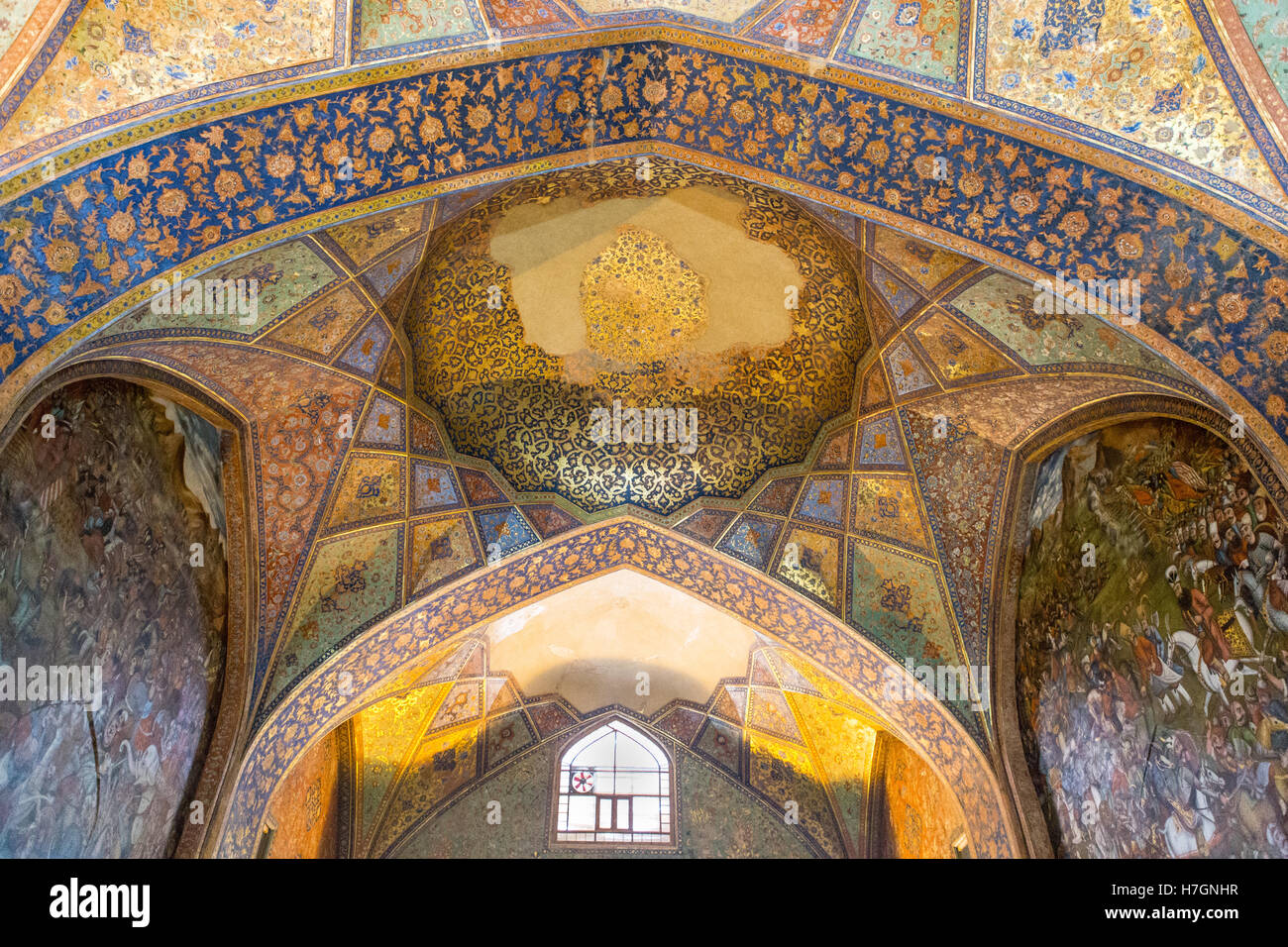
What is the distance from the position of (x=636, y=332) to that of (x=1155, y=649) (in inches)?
200

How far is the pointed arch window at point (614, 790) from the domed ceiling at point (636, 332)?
13.4ft

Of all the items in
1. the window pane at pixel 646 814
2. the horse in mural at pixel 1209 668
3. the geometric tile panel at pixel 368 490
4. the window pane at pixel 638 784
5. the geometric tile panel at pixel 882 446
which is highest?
the geometric tile panel at pixel 882 446

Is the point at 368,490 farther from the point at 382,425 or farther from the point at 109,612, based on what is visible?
the point at 109,612

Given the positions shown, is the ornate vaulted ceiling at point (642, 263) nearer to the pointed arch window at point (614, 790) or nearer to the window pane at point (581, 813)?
the pointed arch window at point (614, 790)

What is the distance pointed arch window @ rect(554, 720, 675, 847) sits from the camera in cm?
1187

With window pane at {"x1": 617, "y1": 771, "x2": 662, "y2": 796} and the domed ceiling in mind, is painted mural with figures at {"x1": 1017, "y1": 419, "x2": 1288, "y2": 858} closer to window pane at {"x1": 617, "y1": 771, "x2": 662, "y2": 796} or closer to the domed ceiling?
the domed ceiling

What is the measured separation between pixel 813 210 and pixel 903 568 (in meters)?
3.57

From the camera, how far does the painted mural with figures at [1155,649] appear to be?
6168 millimetres

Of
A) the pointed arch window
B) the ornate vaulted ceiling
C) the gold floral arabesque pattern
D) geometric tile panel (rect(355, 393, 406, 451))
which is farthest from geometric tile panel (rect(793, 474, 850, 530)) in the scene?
the pointed arch window

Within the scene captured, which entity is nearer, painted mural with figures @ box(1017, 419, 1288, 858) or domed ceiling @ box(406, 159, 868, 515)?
painted mural with figures @ box(1017, 419, 1288, 858)

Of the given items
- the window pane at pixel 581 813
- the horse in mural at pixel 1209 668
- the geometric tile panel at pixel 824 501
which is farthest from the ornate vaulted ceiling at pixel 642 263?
the window pane at pixel 581 813

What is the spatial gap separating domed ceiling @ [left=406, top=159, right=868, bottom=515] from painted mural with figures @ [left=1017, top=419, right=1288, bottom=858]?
8.07 ft

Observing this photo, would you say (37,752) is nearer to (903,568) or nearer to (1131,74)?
(903,568)
